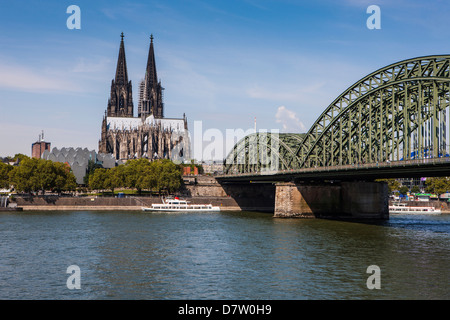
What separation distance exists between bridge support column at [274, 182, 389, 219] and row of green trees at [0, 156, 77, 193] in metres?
52.4

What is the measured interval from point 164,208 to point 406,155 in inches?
2207

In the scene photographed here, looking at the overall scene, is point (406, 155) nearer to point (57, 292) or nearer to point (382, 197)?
point (382, 197)

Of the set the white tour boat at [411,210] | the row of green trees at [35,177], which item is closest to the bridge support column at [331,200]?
the white tour boat at [411,210]

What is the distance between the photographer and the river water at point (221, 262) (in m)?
31.6

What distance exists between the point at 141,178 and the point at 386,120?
237ft

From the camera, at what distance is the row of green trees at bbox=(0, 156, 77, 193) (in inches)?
4272

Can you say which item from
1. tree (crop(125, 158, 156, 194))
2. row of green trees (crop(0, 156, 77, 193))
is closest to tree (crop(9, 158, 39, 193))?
row of green trees (crop(0, 156, 77, 193))

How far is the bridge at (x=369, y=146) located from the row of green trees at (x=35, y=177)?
4317cm

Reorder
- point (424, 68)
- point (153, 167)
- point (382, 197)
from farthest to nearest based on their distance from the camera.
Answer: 1. point (153, 167)
2. point (382, 197)
3. point (424, 68)

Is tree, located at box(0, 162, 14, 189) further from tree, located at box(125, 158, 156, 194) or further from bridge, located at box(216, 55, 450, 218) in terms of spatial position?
bridge, located at box(216, 55, 450, 218)

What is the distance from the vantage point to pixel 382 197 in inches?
3445

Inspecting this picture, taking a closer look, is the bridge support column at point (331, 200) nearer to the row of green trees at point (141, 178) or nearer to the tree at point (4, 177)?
the row of green trees at point (141, 178)
